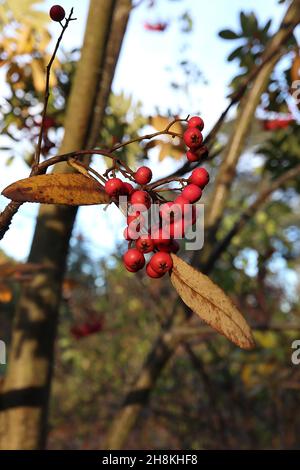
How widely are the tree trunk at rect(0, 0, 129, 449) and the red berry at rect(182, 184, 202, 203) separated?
42.3 inches

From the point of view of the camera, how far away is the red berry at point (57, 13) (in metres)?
1.05

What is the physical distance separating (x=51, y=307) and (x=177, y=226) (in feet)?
3.92

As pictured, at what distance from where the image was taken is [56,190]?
0.81 meters

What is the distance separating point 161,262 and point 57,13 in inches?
20.9

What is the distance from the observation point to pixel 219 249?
2.43m

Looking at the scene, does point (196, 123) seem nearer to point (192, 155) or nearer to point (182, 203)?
point (192, 155)

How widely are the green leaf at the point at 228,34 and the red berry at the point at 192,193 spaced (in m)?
1.97

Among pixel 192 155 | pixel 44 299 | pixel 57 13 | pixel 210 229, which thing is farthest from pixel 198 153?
pixel 210 229

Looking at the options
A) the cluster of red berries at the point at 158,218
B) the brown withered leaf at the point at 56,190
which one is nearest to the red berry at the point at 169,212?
the cluster of red berries at the point at 158,218

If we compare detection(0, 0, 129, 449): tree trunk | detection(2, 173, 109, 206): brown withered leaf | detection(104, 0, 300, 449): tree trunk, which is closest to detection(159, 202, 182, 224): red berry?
detection(2, 173, 109, 206): brown withered leaf

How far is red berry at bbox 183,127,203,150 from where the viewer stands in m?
0.98

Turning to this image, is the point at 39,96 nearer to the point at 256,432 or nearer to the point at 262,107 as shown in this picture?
the point at 262,107

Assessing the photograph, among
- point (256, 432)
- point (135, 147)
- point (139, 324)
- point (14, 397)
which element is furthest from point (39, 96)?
point (139, 324)

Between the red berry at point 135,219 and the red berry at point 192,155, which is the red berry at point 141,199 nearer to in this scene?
the red berry at point 135,219
